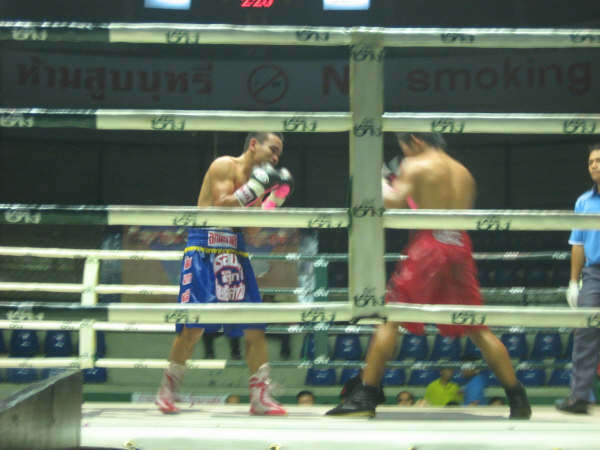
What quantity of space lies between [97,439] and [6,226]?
8777mm

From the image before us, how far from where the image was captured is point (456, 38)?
190 cm

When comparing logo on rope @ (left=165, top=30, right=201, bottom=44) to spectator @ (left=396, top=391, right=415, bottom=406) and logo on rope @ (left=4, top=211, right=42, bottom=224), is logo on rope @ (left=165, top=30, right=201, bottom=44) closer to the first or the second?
logo on rope @ (left=4, top=211, right=42, bottom=224)

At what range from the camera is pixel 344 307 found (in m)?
1.89

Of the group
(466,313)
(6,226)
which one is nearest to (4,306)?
(466,313)

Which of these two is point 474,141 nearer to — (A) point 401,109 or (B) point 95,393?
(A) point 401,109

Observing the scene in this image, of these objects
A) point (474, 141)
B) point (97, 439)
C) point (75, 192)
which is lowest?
point (97, 439)

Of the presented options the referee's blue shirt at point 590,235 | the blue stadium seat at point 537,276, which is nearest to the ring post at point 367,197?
the referee's blue shirt at point 590,235

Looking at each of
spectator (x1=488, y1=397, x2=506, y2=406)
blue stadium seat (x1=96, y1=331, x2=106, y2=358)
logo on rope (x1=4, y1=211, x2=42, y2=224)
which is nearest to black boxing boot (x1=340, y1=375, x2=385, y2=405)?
logo on rope (x1=4, y1=211, x2=42, y2=224)

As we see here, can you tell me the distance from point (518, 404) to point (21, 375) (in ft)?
15.9

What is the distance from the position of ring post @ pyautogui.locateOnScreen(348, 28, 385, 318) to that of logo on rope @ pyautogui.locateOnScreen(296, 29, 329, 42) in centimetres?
14

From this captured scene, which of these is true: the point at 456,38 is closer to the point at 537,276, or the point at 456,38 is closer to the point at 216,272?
the point at 216,272

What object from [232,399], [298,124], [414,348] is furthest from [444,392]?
[298,124]

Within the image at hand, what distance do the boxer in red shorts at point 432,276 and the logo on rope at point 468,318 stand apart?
1.78 ft

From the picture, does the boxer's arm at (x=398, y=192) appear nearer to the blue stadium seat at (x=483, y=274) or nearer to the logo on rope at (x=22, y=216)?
the logo on rope at (x=22, y=216)
